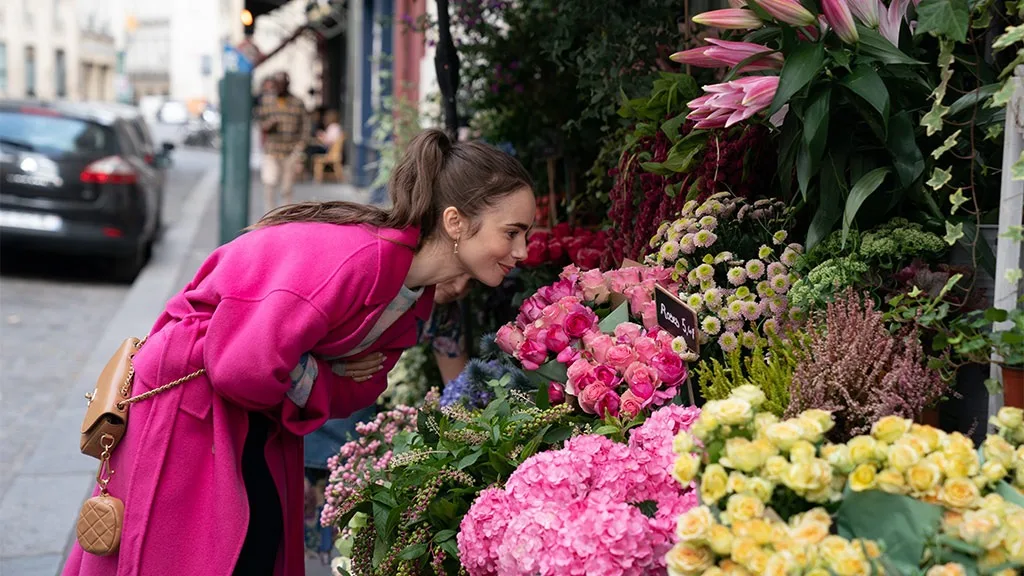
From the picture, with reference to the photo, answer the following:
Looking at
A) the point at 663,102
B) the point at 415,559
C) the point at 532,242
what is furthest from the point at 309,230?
the point at 532,242

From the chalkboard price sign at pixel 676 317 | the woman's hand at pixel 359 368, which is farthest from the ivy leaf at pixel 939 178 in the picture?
the woman's hand at pixel 359 368

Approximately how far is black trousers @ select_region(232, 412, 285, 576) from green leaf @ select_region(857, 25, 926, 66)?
4.82 ft

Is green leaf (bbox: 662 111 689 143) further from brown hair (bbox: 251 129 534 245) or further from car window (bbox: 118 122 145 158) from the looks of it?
car window (bbox: 118 122 145 158)

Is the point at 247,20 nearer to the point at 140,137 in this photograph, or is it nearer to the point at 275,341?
the point at 140,137

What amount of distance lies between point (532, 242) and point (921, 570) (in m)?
2.31

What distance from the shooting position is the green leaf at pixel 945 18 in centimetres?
175

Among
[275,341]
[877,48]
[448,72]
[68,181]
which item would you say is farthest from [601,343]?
[68,181]

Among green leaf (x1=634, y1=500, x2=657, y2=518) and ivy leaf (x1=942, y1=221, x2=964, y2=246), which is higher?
ivy leaf (x1=942, y1=221, x2=964, y2=246)

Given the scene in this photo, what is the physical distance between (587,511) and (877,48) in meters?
0.99

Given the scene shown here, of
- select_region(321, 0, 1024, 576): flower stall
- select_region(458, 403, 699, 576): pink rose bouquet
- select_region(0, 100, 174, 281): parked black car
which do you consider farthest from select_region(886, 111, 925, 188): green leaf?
select_region(0, 100, 174, 281): parked black car

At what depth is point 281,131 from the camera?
13.2 meters

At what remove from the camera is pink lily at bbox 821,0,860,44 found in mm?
1945

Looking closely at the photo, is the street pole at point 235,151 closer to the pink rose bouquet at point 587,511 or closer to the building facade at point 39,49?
the pink rose bouquet at point 587,511

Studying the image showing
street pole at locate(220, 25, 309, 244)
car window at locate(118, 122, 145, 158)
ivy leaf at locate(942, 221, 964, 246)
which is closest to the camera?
ivy leaf at locate(942, 221, 964, 246)
